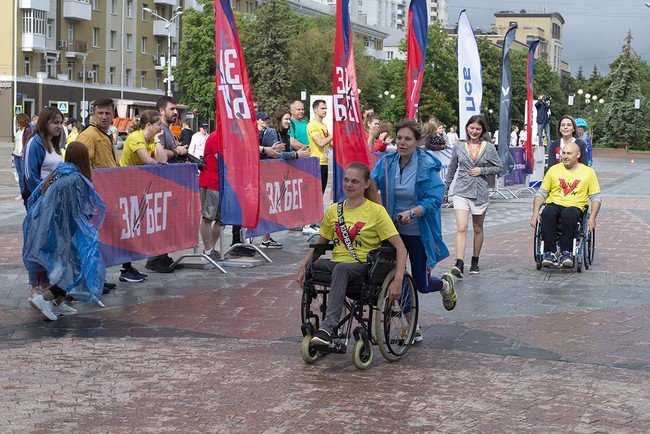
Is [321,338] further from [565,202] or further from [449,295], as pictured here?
[565,202]

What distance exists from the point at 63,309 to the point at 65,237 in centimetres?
65

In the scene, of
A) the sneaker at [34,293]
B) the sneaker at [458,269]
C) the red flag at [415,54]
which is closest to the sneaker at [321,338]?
the sneaker at [34,293]

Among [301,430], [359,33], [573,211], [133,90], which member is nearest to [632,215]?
[573,211]

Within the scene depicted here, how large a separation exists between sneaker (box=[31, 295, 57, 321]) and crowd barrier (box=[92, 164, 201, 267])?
144cm

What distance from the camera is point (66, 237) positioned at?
9.21 m

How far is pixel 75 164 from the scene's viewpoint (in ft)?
30.6

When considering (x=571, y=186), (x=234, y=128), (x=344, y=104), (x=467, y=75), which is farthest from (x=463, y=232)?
(x=467, y=75)

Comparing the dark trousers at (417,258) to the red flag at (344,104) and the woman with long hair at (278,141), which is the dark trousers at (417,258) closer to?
the red flag at (344,104)

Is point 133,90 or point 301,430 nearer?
point 301,430

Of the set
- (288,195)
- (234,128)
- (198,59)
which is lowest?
(288,195)

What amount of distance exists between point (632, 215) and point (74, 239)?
47.0ft

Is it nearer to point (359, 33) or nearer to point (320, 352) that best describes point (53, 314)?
point (320, 352)

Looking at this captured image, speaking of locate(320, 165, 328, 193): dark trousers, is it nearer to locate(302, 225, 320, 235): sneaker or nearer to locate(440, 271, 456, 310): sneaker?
locate(302, 225, 320, 235): sneaker

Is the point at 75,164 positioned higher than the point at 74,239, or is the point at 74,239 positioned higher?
the point at 75,164
